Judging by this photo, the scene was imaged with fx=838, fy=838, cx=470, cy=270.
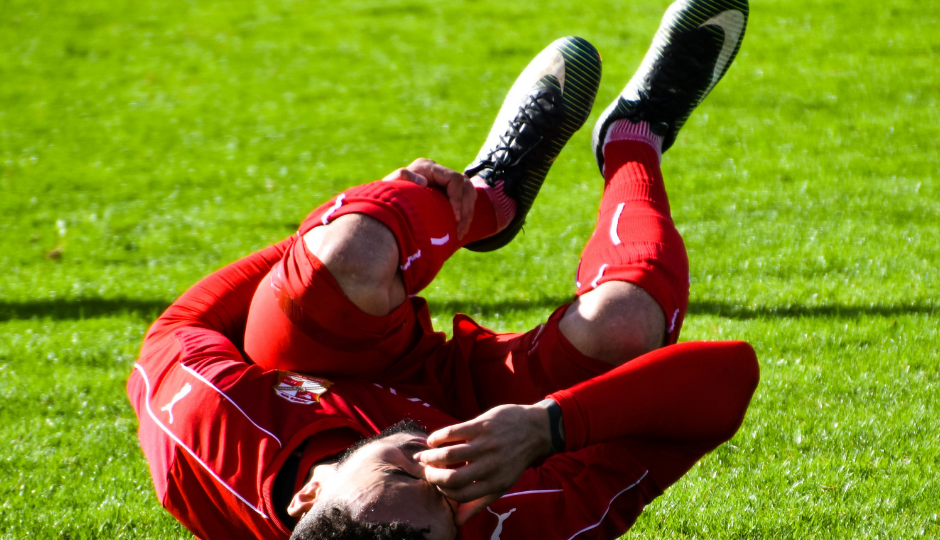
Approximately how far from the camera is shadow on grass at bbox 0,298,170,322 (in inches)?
177

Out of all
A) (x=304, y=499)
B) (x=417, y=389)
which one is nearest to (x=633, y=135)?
(x=417, y=389)

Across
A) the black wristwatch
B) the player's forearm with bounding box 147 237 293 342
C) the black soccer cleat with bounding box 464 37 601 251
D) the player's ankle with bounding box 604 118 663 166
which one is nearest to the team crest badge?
the player's forearm with bounding box 147 237 293 342

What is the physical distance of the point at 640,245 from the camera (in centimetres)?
226

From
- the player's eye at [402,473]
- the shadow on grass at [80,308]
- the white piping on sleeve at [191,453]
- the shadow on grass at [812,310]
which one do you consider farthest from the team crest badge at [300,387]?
the shadow on grass at [80,308]

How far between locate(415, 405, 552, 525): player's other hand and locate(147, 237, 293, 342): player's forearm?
3.47 feet

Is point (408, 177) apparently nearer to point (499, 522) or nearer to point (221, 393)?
point (221, 393)

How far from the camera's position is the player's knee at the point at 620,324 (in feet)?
6.87

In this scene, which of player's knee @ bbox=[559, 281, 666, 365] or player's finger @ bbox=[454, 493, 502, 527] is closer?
player's finger @ bbox=[454, 493, 502, 527]

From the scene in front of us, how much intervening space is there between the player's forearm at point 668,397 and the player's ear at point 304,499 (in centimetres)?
55

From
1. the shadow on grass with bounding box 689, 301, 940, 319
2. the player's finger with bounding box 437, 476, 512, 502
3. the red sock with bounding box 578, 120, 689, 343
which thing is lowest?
the shadow on grass with bounding box 689, 301, 940, 319

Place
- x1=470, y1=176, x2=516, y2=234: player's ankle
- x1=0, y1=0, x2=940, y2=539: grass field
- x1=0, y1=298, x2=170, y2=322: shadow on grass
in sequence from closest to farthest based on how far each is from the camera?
x1=0, y1=0, x2=940, y2=539: grass field
x1=470, y1=176, x2=516, y2=234: player's ankle
x1=0, y1=298, x2=170, y2=322: shadow on grass

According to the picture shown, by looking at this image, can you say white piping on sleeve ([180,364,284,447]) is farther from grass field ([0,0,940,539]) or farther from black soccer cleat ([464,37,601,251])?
black soccer cleat ([464,37,601,251])

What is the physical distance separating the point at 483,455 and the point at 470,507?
0.16m

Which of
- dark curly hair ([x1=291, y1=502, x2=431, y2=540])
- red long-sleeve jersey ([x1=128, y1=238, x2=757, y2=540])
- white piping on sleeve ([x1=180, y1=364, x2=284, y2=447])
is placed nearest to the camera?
dark curly hair ([x1=291, y1=502, x2=431, y2=540])
